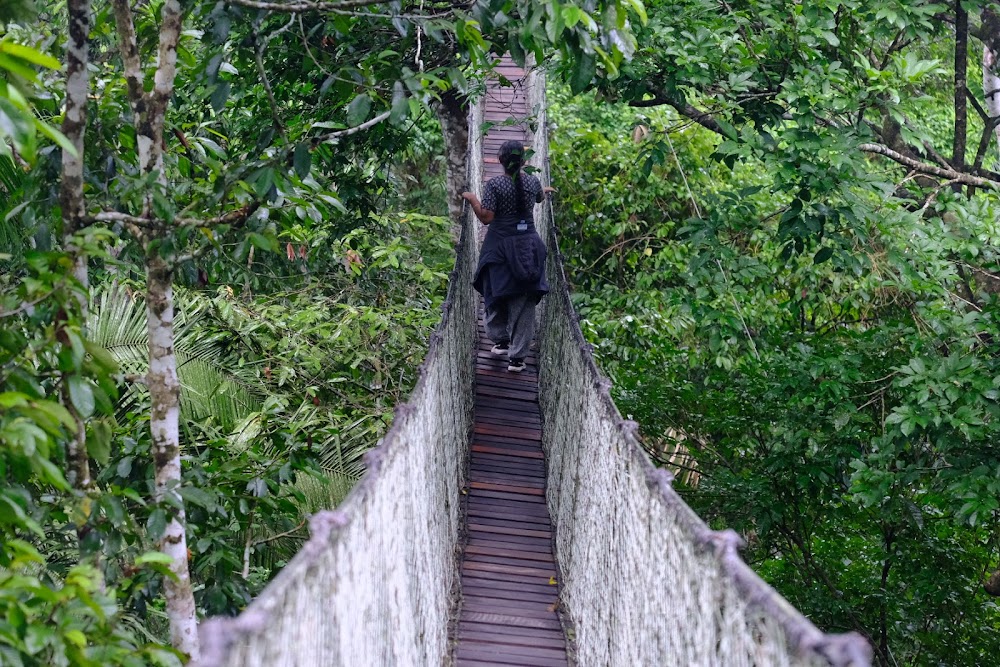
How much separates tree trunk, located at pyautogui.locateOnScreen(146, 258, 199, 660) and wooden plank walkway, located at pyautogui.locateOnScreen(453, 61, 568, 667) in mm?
955

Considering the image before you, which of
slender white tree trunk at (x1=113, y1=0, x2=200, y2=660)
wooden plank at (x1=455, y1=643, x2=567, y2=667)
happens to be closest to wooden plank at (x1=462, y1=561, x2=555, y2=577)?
wooden plank at (x1=455, y1=643, x2=567, y2=667)

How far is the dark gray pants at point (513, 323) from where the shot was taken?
4965mm

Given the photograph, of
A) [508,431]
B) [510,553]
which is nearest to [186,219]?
[510,553]

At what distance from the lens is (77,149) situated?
8.13 ft

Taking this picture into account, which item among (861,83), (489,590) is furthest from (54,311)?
(861,83)

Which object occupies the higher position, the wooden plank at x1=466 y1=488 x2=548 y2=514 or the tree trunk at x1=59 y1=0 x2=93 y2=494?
the tree trunk at x1=59 y1=0 x2=93 y2=494

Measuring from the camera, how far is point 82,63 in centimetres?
252

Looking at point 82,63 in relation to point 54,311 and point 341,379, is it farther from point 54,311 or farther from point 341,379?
point 341,379

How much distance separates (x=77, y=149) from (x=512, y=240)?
99.0 inches

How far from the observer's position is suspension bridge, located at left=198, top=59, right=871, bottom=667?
1.47 metres

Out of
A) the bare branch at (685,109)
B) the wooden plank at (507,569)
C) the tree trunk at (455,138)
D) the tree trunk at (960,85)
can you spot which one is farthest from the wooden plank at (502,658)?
the tree trunk at (455,138)

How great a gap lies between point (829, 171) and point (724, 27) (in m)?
0.67

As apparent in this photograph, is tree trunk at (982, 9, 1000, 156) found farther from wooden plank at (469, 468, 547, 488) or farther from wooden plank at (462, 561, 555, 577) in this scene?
wooden plank at (462, 561, 555, 577)

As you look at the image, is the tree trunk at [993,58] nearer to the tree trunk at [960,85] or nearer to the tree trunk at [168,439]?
the tree trunk at [960,85]
